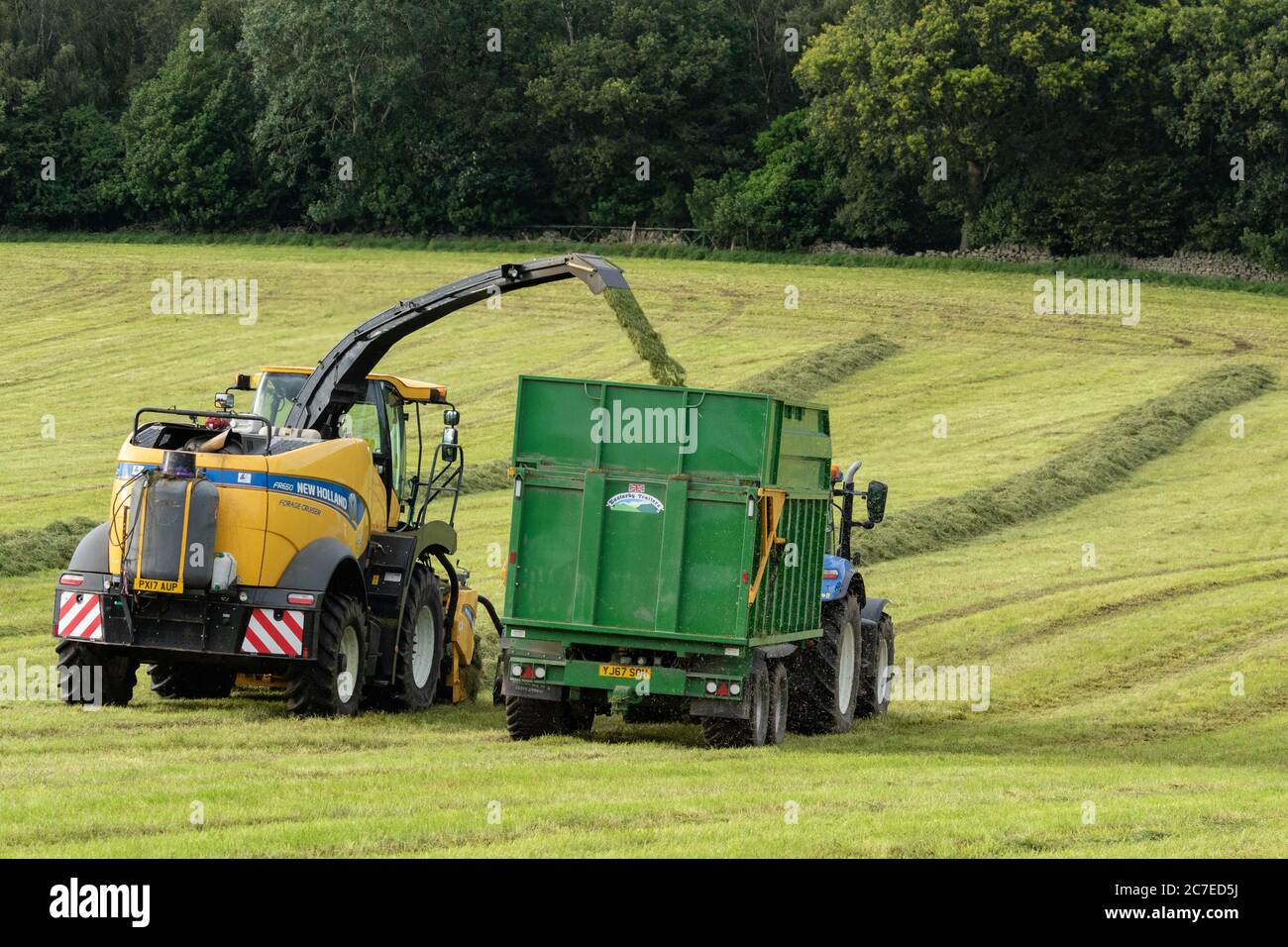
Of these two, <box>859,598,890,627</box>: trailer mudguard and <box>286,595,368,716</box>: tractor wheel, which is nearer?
<box>286,595,368,716</box>: tractor wheel

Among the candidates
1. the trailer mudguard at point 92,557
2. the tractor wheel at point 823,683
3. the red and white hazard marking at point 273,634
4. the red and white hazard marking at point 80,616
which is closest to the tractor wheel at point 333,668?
the red and white hazard marking at point 273,634

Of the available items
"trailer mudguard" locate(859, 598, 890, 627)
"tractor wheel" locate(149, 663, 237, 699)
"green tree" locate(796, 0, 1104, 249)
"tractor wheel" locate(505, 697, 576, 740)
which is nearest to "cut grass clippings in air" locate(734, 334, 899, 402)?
"green tree" locate(796, 0, 1104, 249)

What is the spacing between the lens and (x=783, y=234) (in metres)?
74.2

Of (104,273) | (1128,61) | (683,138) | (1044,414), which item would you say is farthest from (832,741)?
(683,138)

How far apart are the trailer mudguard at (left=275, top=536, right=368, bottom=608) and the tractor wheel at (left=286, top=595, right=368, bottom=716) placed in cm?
26

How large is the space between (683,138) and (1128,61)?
20065 millimetres

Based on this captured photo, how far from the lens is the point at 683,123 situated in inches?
3100

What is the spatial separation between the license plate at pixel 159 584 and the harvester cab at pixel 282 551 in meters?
0.02

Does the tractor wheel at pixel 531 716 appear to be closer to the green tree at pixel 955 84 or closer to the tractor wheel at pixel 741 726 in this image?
the tractor wheel at pixel 741 726

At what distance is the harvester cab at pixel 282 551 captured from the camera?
1491 cm

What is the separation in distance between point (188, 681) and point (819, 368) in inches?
1184

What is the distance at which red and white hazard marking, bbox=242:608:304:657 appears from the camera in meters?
15.0

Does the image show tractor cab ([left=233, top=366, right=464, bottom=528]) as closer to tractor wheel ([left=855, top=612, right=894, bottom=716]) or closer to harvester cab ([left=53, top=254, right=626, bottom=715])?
harvester cab ([left=53, top=254, right=626, bottom=715])

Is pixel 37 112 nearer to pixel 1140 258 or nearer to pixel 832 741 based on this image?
pixel 1140 258
